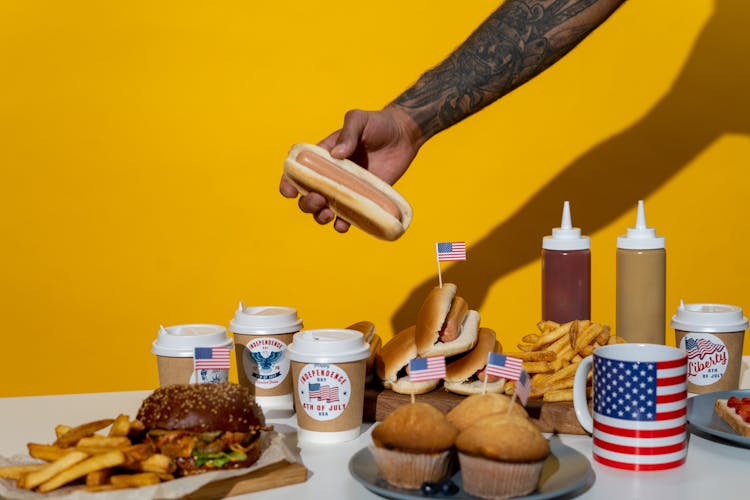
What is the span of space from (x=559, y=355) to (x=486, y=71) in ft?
3.01

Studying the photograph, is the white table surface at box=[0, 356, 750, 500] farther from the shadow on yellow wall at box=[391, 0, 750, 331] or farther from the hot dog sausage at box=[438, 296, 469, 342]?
the shadow on yellow wall at box=[391, 0, 750, 331]

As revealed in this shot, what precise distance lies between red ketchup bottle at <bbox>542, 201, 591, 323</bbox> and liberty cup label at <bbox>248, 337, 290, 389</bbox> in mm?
662

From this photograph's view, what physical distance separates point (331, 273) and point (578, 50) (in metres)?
1.20

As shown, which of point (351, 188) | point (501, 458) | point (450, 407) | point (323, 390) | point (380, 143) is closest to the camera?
point (501, 458)

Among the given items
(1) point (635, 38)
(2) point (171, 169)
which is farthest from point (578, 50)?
(2) point (171, 169)

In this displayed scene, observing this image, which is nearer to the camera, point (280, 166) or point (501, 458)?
point (501, 458)

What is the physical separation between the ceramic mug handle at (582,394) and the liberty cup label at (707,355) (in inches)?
17.2

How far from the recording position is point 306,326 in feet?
10.5

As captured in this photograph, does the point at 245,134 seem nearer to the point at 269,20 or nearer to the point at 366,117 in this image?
the point at 269,20

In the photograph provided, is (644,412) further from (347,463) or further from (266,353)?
(266,353)

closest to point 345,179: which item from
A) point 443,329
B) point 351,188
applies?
point 351,188

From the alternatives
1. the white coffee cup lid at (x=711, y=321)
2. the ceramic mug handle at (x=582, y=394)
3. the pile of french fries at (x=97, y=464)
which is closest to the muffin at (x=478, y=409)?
the ceramic mug handle at (x=582, y=394)

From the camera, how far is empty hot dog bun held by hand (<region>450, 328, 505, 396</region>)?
1.73 metres

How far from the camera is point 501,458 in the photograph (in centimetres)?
122
